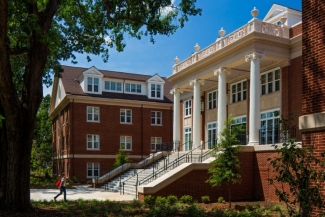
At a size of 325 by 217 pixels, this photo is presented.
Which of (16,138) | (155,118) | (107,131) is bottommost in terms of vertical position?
(16,138)

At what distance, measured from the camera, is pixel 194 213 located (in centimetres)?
1123

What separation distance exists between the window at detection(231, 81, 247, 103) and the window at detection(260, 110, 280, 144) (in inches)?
110

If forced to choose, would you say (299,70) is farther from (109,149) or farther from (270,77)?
(109,149)

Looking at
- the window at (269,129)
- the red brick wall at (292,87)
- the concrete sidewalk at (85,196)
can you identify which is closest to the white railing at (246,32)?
the red brick wall at (292,87)

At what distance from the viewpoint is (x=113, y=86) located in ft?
128

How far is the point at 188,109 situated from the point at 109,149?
9930mm

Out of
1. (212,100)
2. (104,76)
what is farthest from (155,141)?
(212,100)

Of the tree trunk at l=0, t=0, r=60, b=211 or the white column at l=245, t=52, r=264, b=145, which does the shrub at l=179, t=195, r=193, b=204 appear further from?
the tree trunk at l=0, t=0, r=60, b=211

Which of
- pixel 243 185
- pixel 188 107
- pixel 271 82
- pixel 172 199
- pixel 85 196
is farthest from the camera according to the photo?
pixel 188 107

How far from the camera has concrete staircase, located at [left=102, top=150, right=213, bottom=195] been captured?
21734 mm

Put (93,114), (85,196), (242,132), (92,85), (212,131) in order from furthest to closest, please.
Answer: (92,85) → (93,114) → (212,131) → (242,132) → (85,196)

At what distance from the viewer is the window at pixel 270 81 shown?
2159 cm

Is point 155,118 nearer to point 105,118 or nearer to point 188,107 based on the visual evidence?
point 105,118

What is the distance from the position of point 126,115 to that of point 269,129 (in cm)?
2009
